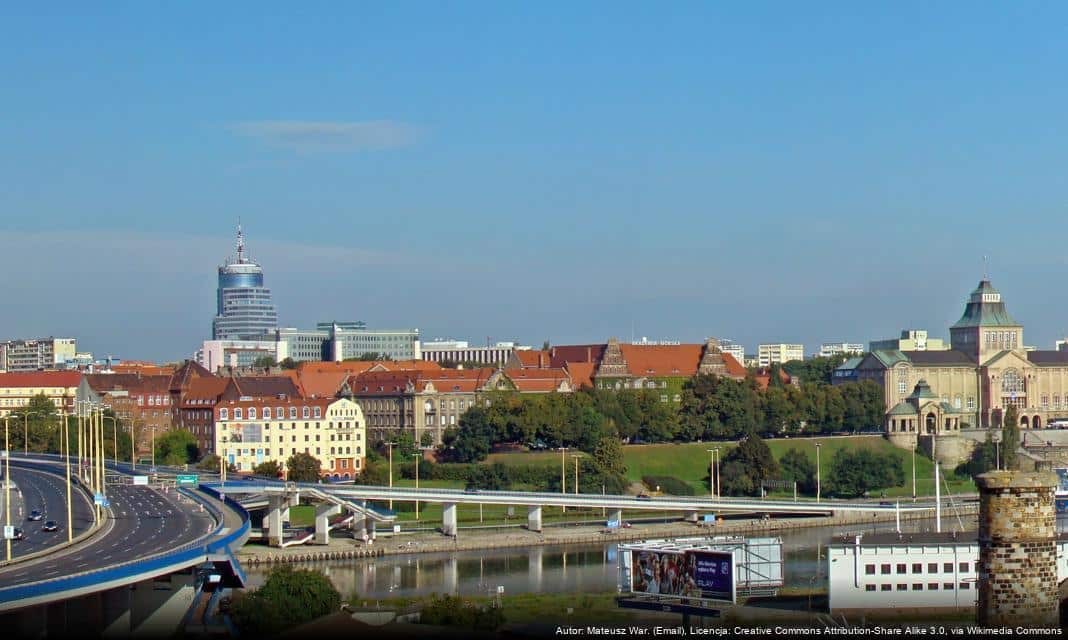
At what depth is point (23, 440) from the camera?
132750 millimetres

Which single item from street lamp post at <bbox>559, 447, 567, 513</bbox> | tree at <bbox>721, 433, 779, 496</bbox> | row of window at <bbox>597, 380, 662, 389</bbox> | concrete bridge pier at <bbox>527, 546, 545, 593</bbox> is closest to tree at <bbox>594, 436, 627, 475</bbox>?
street lamp post at <bbox>559, 447, 567, 513</bbox>

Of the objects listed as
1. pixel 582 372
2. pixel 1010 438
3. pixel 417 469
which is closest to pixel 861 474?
pixel 1010 438

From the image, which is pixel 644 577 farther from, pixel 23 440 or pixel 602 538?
pixel 23 440

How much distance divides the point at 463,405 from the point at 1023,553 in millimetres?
111559

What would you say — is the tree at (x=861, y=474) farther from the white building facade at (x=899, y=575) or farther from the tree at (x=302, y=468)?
the white building facade at (x=899, y=575)

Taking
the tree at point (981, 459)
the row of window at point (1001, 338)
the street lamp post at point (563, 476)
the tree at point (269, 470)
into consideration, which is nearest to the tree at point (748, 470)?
the street lamp post at point (563, 476)

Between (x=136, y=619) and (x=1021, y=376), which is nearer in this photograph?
(x=136, y=619)

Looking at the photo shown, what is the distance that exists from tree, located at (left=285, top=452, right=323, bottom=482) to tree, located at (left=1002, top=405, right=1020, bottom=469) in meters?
43.0

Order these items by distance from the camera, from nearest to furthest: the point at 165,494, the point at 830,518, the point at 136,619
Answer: the point at 136,619 → the point at 165,494 → the point at 830,518

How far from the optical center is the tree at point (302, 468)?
4193 inches

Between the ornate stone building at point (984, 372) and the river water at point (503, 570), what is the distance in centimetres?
5875

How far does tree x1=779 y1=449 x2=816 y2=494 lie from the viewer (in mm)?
114312

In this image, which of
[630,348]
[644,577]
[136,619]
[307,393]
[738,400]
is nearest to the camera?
[136,619]

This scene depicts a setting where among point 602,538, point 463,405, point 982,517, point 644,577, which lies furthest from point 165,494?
point 982,517
